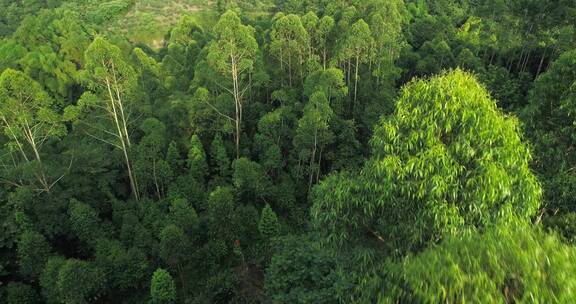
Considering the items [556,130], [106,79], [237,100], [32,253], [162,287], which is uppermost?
[556,130]

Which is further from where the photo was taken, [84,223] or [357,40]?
[357,40]

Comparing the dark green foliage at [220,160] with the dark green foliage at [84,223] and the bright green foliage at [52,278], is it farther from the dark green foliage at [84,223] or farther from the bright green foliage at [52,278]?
the bright green foliage at [52,278]

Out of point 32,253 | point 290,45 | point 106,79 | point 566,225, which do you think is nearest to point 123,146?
point 106,79

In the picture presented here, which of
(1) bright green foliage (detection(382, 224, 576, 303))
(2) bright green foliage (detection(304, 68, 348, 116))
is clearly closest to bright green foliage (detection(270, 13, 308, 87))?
(2) bright green foliage (detection(304, 68, 348, 116))

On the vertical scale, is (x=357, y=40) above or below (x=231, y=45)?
below

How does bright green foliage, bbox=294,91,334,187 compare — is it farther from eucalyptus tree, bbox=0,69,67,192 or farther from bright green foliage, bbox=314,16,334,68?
eucalyptus tree, bbox=0,69,67,192

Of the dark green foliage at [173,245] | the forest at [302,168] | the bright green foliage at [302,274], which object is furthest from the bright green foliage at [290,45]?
the bright green foliage at [302,274]

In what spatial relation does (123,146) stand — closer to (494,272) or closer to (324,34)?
(324,34)
